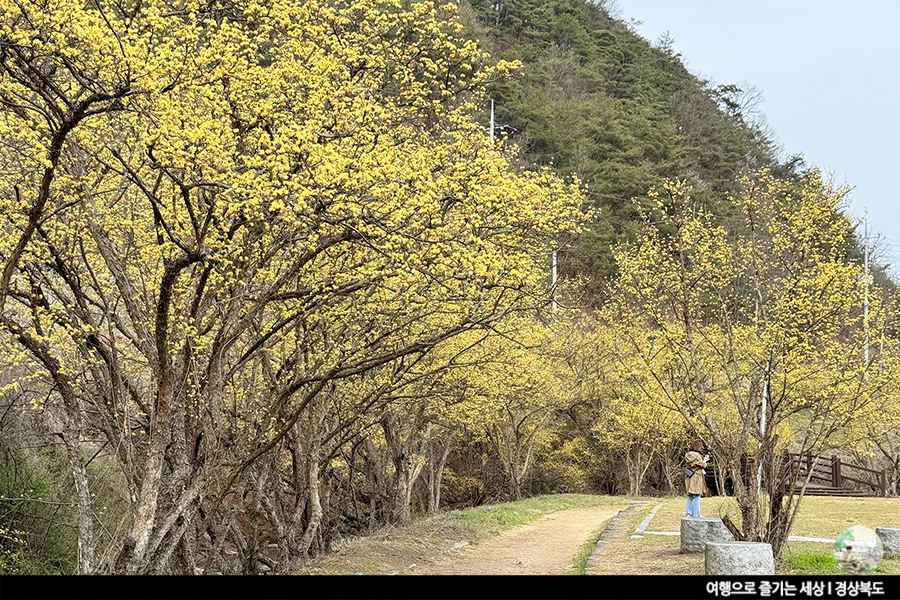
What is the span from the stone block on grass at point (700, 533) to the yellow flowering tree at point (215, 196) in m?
3.61

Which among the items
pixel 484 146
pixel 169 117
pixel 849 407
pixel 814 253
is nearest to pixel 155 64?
pixel 169 117

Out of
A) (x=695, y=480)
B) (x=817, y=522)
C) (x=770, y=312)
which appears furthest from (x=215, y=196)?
(x=817, y=522)

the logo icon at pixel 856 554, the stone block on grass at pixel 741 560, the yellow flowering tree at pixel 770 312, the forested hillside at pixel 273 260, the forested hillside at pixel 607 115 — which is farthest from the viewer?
the forested hillside at pixel 607 115

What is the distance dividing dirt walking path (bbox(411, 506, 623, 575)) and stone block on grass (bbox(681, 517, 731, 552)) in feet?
5.85

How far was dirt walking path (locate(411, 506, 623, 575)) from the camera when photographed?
37.8 feet

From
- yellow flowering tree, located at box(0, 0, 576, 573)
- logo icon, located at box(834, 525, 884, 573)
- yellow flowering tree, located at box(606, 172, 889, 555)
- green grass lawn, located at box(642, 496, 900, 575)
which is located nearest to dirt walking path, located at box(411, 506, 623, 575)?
green grass lawn, located at box(642, 496, 900, 575)

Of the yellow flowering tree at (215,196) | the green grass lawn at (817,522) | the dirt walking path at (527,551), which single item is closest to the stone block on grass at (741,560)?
the green grass lawn at (817,522)

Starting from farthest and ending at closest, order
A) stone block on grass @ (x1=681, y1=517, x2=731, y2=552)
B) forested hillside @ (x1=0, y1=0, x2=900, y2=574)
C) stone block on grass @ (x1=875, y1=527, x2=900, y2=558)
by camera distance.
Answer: stone block on grass @ (x1=681, y1=517, x2=731, y2=552) < stone block on grass @ (x1=875, y1=527, x2=900, y2=558) < forested hillside @ (x1=0, y1=0, x2=900, y2=574)

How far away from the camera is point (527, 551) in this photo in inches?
550

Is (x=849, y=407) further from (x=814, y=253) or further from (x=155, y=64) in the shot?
(x=155, y=64)

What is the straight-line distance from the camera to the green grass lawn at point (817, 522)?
30.3 feet

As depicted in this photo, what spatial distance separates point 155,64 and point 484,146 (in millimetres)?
3731

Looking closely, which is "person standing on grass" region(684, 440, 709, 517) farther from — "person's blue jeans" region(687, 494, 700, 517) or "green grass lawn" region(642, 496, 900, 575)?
"green grass lawn" region(642, 496, 900, 575)

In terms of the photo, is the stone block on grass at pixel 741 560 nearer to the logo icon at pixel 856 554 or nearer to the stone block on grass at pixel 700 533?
the logo icon at pixel 856 554
